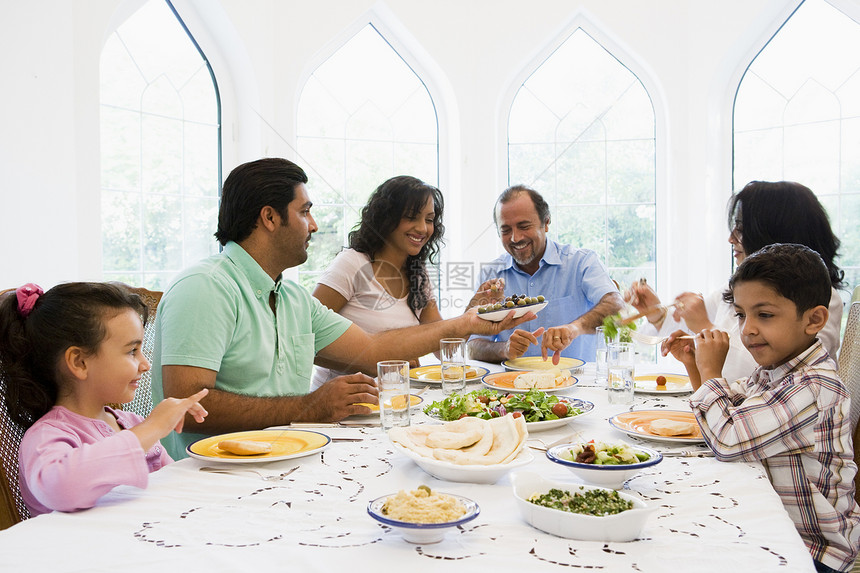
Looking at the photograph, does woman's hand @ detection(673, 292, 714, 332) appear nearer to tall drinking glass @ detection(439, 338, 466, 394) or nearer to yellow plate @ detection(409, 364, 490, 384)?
yellow plate @ detection(409, 364, 490, 384)

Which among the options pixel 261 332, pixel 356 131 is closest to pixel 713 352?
pixel 261 332

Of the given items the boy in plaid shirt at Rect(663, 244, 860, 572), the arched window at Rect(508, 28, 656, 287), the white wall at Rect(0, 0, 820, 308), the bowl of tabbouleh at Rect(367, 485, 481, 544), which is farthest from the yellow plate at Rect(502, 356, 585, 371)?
the arched window at Rect(508, 28, 656, 287)

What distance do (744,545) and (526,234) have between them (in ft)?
8.47

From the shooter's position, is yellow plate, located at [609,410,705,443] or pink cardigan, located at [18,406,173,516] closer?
pink cardigan, located at [18,406,173,516]

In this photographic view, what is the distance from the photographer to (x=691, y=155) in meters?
4.64

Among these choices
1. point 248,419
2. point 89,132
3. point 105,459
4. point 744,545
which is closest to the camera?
point 744,545

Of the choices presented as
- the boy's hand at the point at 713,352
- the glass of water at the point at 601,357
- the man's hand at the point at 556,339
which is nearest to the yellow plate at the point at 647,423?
the boy's hand at the point at 713,352

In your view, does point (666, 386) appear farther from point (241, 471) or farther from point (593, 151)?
point (593, 151)

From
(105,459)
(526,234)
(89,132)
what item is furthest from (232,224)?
(526,234)

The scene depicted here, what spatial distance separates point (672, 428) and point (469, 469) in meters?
0.60

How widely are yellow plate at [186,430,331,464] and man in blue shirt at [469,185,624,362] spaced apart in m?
1.88

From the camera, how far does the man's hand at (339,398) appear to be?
182 cm

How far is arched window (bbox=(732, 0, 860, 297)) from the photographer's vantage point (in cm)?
421

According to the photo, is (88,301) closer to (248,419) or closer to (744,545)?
(248,419)
